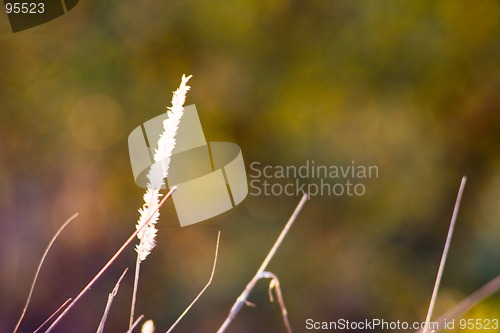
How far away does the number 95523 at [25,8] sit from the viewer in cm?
94

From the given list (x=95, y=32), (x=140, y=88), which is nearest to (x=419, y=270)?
(x=140, y=88)

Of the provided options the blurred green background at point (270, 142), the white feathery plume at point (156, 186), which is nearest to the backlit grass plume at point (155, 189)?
the white feathery plume at point (156, 186)

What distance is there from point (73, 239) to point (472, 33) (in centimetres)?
84

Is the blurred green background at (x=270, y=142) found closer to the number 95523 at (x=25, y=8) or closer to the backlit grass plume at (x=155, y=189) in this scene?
the number 95523 at (x=25, y=8)

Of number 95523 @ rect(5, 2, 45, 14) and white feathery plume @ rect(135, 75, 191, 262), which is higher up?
number 95523 @ rect(5, 2, 45, 14)

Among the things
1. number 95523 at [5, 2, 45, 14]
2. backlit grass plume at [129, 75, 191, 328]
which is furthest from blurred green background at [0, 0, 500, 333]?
backlit grass plume at [129, 75, 191, 328]

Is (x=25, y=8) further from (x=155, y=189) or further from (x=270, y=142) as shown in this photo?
(x=155, y=189)

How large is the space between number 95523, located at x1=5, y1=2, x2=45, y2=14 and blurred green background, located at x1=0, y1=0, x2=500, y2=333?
3 centimetres

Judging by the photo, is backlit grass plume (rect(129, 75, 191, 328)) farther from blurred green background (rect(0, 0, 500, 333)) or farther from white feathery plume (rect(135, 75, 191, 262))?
blurred green background (rect(0, 0, 500, 333))

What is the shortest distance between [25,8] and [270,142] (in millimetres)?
508

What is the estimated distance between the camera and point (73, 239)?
1.00 metres

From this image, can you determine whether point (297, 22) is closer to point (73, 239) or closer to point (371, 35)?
point (371, 35)

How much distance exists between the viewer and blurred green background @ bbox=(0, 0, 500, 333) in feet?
3.27

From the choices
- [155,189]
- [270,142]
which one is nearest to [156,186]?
[155,189]
